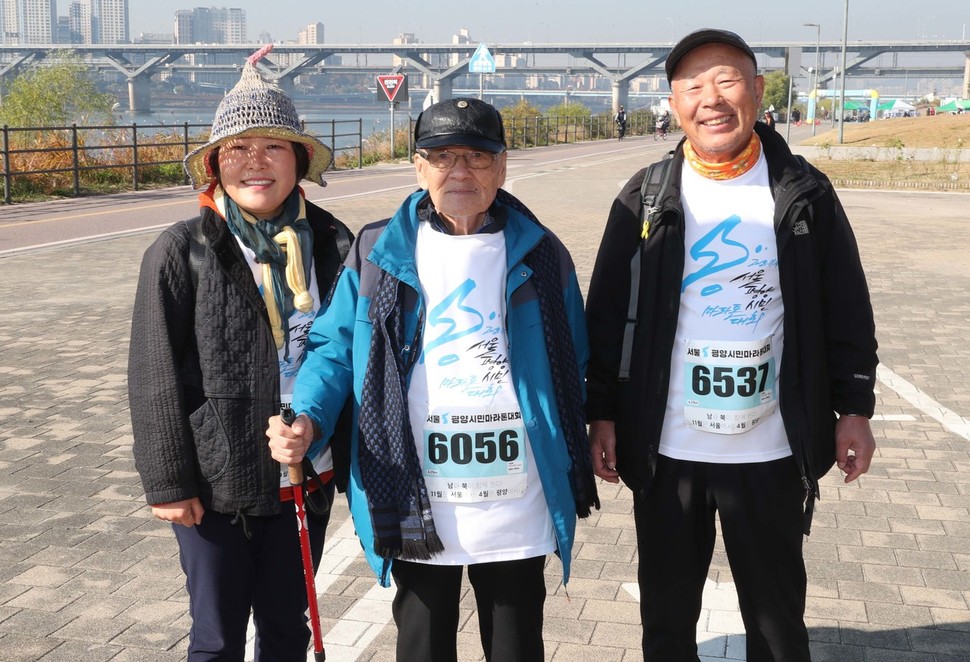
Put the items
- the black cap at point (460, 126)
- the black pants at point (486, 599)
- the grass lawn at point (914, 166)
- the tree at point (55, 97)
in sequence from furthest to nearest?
the grass lawn at point (914, 166), the tree at point (55, 97), the black pants at point (486, 599), the black cap at point (460, 126)

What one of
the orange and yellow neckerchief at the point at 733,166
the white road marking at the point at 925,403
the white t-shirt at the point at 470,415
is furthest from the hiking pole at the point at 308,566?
the white road marking at the point at 925,403

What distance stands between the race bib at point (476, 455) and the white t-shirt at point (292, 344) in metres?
0.38

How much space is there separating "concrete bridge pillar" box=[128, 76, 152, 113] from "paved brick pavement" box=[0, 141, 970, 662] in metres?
98.7

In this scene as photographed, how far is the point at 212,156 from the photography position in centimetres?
269

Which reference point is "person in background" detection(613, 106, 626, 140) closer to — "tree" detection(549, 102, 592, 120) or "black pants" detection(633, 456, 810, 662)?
"tree" detection(549, 102, 592, 120)

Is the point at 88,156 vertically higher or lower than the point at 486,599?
higher

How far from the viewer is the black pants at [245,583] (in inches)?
102

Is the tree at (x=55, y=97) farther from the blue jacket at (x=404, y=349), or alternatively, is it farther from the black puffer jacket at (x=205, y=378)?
the blue jacket at (x=404, y=349)

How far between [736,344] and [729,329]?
4cm

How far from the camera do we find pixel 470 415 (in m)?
2.41

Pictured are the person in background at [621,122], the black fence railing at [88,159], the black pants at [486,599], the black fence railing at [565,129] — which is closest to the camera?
the black pants at [486,599]

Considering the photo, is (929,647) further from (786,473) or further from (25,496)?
(25,496)

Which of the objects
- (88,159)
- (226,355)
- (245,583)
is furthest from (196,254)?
(88,159)

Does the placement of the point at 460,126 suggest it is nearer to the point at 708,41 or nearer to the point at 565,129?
the point at 708,41
